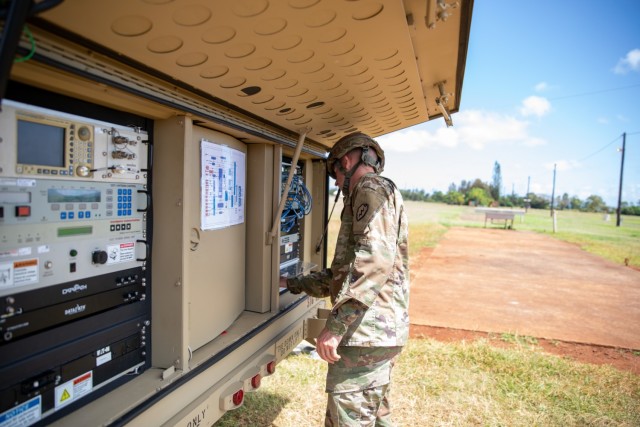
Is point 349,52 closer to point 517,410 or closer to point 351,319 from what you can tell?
point 351,319

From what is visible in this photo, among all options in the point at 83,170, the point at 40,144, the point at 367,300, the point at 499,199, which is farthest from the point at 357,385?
the point at 499,199

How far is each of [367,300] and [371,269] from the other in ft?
0.51

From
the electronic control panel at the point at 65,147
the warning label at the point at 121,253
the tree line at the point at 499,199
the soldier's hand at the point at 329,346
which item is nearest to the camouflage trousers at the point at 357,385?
the soldier's hand at the point at 329,346

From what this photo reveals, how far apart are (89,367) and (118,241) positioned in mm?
508

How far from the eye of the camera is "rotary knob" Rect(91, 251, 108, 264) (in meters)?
1.51

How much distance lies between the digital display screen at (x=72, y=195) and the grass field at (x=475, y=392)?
7.63 feet

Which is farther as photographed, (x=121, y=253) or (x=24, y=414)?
(x=121, y=253)

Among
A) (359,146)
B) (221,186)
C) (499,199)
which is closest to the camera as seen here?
(221,186)

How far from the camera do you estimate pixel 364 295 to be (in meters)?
1.92

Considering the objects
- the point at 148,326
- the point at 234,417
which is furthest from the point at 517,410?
the point at 148,326

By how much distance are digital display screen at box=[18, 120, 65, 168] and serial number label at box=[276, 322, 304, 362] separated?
72.8 inches

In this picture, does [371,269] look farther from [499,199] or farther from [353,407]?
[499,199]

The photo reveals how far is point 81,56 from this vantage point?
1.25 m

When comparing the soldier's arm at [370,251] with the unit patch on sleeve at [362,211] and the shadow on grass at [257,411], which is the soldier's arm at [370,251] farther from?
the shadow on grass at [257,411]
